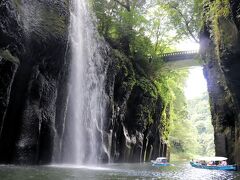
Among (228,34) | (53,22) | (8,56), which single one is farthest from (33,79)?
(228,34)

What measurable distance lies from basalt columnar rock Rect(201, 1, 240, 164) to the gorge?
0.19ft

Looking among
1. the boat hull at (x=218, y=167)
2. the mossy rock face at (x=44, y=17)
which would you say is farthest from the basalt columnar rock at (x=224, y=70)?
the mossy rock face at (x=44, y=17)

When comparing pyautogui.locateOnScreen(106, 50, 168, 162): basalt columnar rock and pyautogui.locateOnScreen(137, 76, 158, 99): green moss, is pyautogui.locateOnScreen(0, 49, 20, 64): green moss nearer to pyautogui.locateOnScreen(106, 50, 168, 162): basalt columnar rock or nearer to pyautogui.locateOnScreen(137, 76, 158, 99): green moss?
pyautogui.locateOnScreen(106, 50, 168, 162): basalt columnar rock

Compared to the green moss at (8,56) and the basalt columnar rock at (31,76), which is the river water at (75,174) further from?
the green moss at (8,56)

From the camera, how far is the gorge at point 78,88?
16.8 m

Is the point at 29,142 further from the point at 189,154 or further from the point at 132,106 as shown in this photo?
the point at 189,154

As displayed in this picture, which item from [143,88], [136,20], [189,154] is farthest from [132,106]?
[189,154]

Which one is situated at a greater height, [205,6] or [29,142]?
[205,6]

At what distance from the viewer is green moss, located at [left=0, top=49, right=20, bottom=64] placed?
51.9 feet

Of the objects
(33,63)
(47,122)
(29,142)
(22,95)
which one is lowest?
(29,142)

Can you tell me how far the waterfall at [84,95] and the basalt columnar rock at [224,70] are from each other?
916 centimetres

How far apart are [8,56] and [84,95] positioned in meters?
9.18

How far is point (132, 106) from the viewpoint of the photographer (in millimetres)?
34281

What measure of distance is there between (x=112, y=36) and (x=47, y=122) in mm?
18884
